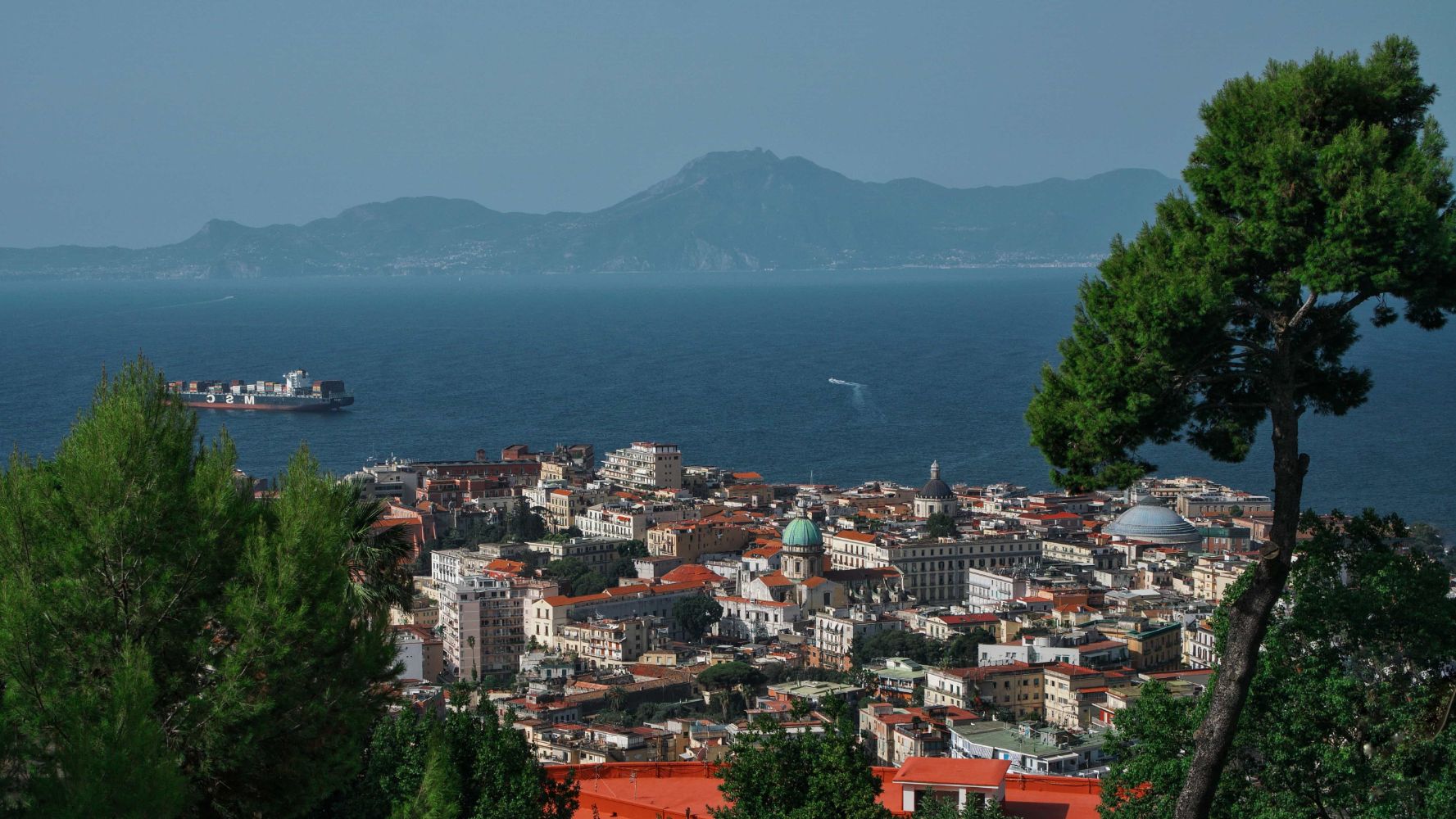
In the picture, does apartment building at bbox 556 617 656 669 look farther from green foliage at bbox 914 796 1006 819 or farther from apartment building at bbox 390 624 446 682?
green foliage at bbox 914 796 1006 819

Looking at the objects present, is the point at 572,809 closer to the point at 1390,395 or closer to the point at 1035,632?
the point at 1035,632

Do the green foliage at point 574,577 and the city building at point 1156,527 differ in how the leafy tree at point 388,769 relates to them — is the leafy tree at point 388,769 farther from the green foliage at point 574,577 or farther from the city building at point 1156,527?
the city building at point 1156,527

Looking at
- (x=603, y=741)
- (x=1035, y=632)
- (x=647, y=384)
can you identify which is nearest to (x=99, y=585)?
(x=603, y=741)

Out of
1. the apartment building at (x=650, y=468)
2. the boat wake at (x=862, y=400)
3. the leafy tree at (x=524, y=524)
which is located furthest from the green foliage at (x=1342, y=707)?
the boat wake at (x=862, y=400)

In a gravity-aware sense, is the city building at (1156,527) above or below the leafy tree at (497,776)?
below

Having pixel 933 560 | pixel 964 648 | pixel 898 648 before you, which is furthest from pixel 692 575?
pixel 964 648
